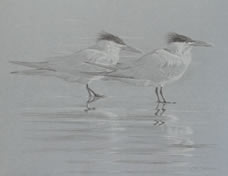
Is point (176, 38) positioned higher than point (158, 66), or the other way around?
point (176, 38)

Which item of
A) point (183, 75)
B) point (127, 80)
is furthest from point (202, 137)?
point (127, 80)

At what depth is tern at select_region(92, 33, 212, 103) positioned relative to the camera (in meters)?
1.75

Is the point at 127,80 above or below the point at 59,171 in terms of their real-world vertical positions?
above

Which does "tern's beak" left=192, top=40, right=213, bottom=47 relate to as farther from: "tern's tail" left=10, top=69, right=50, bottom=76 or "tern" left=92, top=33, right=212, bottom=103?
"tern's tail" left=10, top=69, right=50, bottom=76

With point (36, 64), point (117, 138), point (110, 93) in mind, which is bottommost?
point (117, 138)

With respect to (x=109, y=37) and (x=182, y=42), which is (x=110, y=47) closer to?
(x=109, y=37)

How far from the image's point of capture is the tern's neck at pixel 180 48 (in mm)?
1761

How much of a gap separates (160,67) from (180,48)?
0.10 m

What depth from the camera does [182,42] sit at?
69.4 inches

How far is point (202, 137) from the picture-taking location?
1.73 metres

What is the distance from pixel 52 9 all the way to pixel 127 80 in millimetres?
389

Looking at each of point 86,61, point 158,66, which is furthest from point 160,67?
point 86,61

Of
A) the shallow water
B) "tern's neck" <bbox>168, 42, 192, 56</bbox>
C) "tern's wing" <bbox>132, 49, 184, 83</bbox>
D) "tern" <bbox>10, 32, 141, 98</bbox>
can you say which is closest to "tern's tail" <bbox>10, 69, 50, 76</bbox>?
"tern" <bbox>10, 32, 141, 98</bbox>

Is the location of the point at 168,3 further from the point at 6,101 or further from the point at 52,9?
the point at 6,101
